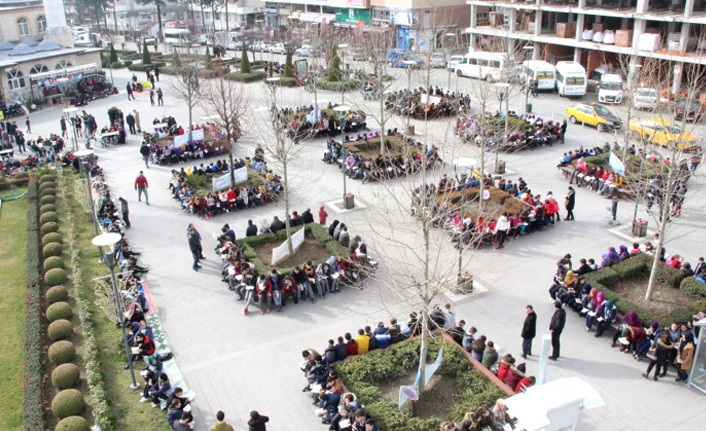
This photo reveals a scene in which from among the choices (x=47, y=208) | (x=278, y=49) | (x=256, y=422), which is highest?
(x=278, y=49)

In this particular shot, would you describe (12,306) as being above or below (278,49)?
below

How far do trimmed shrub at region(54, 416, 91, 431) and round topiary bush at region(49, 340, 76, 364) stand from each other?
8.18 feet

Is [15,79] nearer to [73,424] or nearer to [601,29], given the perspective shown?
[73,424]

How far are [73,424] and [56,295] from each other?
606 cm

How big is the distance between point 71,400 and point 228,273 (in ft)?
20.6

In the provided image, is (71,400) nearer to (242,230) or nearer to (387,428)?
(387,428)

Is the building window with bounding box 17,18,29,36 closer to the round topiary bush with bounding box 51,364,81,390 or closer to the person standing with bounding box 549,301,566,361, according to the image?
the round topiary bush with bounding box 51,364,81,390

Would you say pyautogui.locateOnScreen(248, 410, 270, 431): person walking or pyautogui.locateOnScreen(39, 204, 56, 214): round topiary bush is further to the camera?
pyautogui.locateOnScreen(39, 204, 56, 214): round topiary bush

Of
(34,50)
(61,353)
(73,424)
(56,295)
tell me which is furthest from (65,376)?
(34,50)

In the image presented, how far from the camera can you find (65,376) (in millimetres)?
14461

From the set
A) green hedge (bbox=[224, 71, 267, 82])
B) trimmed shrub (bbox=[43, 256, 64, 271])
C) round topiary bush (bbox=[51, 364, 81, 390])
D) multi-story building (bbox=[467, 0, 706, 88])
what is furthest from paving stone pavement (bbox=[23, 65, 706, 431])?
green hedge (bbox=[224, 71, 267, 82])

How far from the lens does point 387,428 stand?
12.6 metres

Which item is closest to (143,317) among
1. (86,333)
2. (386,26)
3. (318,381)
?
(86,333)

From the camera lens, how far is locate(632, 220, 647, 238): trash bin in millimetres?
21484
